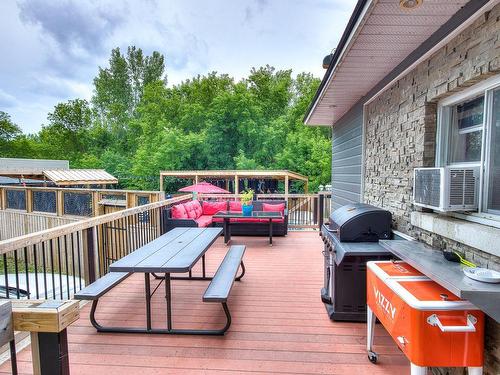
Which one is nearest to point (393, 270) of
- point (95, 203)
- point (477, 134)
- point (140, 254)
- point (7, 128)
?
point (477, 134)

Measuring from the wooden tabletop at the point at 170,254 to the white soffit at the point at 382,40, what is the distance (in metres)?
2.37

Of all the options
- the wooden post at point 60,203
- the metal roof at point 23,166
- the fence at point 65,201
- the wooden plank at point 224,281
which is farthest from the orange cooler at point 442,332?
the metal roof at point 23,166

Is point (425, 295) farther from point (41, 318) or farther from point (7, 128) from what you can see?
point (7, 128)

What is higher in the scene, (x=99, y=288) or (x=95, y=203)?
(x=95, y=203)

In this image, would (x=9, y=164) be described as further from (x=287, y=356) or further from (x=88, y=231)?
(x=287, y=356)

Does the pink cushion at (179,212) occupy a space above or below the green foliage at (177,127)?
below

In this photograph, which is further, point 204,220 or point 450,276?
point 204,220

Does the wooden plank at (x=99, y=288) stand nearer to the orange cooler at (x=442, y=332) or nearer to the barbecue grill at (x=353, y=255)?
the barbecue grill at (x=353, y=255)

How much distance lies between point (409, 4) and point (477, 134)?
101 cm

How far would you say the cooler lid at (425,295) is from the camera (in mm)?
1566

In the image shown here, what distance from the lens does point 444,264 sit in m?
1.82

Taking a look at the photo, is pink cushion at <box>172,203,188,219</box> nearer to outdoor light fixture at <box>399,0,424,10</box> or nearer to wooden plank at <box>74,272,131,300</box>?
wooden plank at <box>74,272,131,300</box>

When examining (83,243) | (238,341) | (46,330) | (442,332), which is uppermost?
(46,330)

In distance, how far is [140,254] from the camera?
289 centimetres
